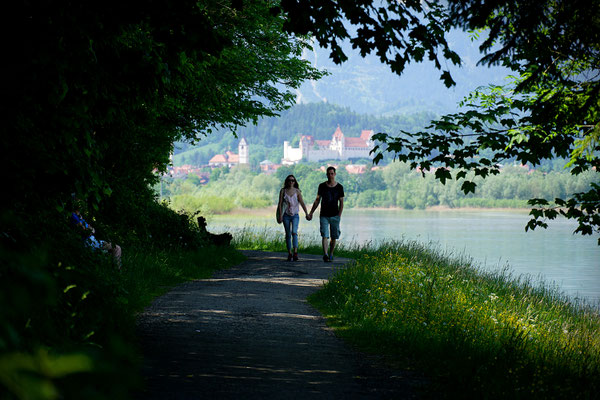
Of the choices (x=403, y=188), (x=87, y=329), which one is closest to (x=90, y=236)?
(x=87, y=329)

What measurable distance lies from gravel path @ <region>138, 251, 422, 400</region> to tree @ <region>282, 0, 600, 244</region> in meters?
2.63

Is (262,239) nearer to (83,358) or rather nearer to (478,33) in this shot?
(478,33)

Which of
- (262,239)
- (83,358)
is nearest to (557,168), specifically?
(262,239)

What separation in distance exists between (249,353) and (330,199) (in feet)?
31.1

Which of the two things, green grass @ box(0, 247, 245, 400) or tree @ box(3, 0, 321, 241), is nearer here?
green grass @ box(0, 247, 245, 400)

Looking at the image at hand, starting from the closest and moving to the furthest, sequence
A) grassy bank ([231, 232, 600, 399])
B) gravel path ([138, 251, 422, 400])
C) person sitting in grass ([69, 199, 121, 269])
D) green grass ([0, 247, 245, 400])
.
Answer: green grass ([0, 247, 245, 400]) → gravel path ([138, 251, 422, 400]) → grassy bank ([231, 232, 600, 399]) → person sitting in grass ([69, 199, 121, 269])

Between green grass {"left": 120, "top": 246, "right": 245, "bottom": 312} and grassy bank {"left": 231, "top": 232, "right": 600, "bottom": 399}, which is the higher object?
green grass {"left": 120, "top": 246, "right": 245, "bottom": 312}

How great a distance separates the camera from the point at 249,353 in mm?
6227

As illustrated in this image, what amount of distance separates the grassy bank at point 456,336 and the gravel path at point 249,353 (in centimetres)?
37

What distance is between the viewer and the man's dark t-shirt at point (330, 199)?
15.5 m

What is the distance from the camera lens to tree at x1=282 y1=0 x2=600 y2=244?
6141mm

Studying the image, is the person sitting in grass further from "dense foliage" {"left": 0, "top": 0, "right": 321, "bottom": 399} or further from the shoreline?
the shoreline

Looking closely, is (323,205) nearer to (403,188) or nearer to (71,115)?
(71,115)

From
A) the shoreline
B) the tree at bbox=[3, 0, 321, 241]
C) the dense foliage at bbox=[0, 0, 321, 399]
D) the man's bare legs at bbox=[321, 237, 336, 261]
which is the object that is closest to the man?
the man's bare legs at bbox=[321, 237, 336, 261]
